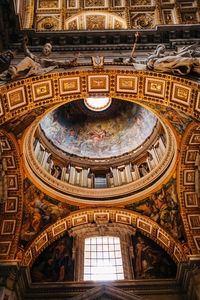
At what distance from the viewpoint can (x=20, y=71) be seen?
11.9 meters

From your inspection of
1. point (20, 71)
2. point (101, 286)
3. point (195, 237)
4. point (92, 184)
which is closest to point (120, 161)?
point (92, 184)

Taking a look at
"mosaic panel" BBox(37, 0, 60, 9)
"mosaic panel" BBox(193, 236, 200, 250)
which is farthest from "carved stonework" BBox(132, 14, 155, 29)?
"mosaic panel" BBox(193, 236, 200, 250)

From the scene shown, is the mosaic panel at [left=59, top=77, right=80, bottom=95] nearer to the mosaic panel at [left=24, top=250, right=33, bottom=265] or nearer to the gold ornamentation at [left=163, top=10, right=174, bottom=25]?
the gold ornamentation at [left=163, top=10, right=174, bottom=25]

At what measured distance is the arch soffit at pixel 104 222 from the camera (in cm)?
1538

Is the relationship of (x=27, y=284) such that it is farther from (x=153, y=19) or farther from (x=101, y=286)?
(x=153, y=19)

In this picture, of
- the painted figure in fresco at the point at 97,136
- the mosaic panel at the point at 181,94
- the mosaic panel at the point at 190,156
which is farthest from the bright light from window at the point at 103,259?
the mosaic panel at the point at 181,94

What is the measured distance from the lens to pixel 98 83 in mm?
13047

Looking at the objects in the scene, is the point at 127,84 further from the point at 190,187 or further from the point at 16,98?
the point at 190,187

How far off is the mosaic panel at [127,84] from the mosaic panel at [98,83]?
496 mm

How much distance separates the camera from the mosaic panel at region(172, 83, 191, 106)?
12.1 metres

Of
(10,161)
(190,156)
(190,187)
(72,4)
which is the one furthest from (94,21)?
(190,187)

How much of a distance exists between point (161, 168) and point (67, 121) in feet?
26.2

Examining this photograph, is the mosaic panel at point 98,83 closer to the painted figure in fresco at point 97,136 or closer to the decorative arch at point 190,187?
the decorative arch at point 190,187

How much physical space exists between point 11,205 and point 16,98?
5.85 m
